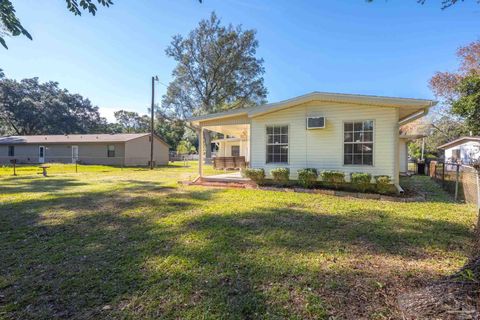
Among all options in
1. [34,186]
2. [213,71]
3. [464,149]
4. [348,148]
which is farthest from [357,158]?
[213,71]

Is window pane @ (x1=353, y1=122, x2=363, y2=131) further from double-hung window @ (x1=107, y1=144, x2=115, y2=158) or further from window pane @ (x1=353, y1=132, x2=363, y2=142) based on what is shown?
double-hung window @ (x1=107, y1=144, x2=115, y2=158)

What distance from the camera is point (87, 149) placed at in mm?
26828

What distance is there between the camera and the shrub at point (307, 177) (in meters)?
8.76

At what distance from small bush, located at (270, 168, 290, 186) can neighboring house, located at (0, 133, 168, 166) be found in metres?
20.1

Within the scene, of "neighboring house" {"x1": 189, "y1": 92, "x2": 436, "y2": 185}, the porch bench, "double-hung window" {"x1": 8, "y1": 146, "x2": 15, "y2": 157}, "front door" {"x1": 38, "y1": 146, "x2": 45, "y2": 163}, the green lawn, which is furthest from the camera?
"double-hung window" {"x1": 8, "y1": 146, "x2": 15, "y2": 157}

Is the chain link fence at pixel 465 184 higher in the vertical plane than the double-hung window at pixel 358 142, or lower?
lower

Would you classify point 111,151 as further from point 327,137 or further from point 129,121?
point 129,121

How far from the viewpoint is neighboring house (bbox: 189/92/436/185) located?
322 inches

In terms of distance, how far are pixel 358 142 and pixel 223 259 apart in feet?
23.1

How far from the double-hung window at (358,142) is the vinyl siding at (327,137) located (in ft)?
0.45

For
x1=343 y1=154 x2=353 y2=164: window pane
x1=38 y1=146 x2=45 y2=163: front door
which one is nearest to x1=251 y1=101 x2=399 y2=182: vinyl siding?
x1=343 y1=154 x2=353 y2=164: window pane

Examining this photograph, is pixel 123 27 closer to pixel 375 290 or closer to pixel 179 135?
pixel 375 290

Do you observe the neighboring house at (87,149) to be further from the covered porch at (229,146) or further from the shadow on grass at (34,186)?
the shadow on grass at (34,186)

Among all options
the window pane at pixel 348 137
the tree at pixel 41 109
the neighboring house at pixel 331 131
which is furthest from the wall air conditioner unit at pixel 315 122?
the tree at pixel 41 109
